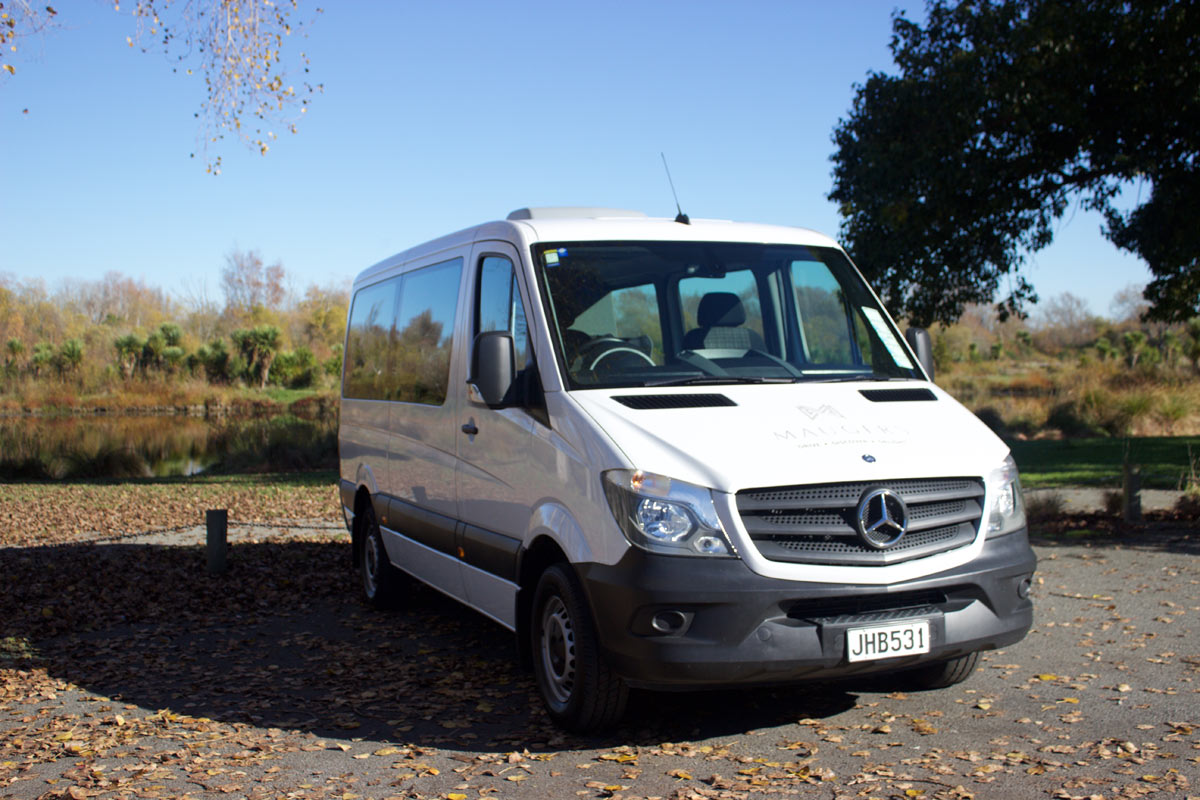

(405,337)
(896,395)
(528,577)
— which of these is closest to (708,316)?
(896,395)

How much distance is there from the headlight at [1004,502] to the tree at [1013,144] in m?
11.4

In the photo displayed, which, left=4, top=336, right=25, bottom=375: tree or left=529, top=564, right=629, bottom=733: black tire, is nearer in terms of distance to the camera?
left=529, top=564, right=629, bottom=733: black tire

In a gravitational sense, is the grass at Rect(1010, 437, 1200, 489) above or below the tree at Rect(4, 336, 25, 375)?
below

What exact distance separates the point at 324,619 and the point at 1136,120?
13.5 metres

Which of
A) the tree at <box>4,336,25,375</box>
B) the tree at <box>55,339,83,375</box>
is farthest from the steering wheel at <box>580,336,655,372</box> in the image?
the tree at <box>4,336,25,375</box>

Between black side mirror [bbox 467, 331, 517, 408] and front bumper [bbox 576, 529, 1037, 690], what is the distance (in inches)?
42.7

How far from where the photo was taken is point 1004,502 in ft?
16.9

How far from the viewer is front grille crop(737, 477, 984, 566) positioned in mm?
4633

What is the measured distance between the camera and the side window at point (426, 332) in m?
6.88

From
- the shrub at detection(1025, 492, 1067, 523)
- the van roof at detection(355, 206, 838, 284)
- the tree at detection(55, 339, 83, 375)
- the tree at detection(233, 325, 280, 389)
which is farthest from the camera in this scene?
the tree at detection(233, 325, 280, 389)

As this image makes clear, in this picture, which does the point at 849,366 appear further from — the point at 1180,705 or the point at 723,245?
the point at 1180,705

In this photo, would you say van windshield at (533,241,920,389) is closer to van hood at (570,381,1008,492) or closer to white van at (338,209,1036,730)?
white van at (338,209,1036,730)

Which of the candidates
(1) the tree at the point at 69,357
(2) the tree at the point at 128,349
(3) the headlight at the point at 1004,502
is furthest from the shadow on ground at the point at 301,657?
(2) the tree at the point at 128,349

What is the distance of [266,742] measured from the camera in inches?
207
